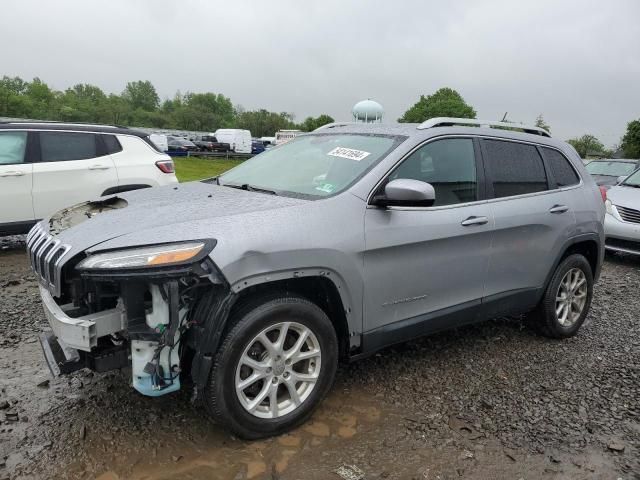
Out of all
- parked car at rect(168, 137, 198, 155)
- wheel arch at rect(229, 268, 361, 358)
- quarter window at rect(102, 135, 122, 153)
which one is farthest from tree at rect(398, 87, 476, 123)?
wheel arch at rect(229, 268, 361, 358)

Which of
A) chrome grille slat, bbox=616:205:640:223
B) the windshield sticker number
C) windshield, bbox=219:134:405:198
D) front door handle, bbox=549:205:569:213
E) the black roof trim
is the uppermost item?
the black roof trim

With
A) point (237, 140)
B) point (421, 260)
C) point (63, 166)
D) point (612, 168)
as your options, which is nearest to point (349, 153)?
point (421, 260)

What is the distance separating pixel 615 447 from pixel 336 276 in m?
1.93

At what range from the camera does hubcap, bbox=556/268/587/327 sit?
179 inches

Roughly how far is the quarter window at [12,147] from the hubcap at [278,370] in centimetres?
543

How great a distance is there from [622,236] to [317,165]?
6.35 m

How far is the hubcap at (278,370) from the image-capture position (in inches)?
109

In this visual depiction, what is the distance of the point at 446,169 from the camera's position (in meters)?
3.67

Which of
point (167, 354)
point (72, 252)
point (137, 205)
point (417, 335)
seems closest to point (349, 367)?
point (417, 335)

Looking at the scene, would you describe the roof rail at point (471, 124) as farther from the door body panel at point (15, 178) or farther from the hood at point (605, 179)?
the hood at point (605, 179)

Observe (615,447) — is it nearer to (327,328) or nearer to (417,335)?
(417,335)

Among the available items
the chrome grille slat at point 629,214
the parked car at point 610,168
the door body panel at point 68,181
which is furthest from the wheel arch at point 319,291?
the parked car at point 610,168

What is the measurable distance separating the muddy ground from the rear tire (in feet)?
0.83

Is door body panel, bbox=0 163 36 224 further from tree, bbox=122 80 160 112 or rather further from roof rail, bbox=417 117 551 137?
tree, bbox=122 80 160 112
